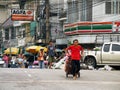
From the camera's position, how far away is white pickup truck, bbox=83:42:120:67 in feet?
95.5

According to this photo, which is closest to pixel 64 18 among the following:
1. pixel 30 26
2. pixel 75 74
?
pixel 30 26

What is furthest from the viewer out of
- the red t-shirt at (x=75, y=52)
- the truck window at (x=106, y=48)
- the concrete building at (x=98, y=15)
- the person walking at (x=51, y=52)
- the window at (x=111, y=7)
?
the window at (x=111, y=7)

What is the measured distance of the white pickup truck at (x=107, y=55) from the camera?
29109 mm

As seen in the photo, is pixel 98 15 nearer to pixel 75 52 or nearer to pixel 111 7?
pixel 111 7

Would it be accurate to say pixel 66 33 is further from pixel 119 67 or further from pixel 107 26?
pixel 119 67

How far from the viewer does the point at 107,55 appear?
96.1 ft

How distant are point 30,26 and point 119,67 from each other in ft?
92.3

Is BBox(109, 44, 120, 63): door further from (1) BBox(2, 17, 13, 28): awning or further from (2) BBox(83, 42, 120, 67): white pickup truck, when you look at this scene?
(1) BBox(2, 17, 13, 28): awning

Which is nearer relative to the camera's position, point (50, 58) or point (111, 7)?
point (50, 58)

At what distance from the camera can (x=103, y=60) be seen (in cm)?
2959

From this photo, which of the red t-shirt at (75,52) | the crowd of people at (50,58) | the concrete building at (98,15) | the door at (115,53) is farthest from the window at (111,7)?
the red t-shirt at (75,52)

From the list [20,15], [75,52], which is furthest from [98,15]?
[75,52]

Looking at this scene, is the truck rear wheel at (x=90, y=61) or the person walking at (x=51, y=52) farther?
the truck rear wheel at (x=90, y=61)

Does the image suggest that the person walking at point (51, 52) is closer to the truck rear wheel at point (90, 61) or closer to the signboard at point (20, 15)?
the truck rear wheel at point (90, 61)
